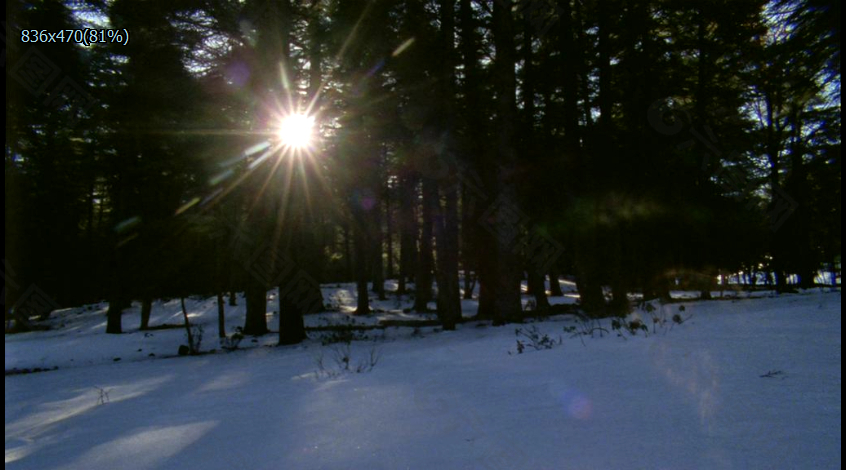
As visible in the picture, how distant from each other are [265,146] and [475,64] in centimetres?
683

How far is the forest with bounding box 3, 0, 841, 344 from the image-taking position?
1286cm

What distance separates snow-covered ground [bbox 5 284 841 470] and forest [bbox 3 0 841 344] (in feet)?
21.9

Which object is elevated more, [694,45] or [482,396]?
[694,45]

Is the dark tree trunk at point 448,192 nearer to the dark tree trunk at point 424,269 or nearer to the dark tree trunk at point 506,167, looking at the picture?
the dark tree trunk at point 506,167

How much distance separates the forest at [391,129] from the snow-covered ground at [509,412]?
6666 mm

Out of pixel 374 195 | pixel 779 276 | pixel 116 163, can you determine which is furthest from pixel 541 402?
pixel 779 276

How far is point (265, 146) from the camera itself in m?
13.3

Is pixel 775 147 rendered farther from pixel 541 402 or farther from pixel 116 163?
pixel 116 163

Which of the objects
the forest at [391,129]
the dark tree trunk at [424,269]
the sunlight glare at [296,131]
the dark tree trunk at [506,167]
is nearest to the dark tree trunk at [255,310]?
the forest at [391,129]

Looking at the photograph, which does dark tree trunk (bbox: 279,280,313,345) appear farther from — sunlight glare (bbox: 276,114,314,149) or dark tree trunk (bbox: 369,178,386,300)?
dark tree trunk (bbox: 369,178,386,300)

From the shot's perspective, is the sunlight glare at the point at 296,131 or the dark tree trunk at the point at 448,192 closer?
the sunlight glare at the point at 296,131

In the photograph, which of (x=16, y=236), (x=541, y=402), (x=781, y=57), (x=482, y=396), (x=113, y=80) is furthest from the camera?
(x=16, y=236)

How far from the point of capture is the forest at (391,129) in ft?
42.2

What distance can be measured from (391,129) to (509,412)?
38.8 feet
